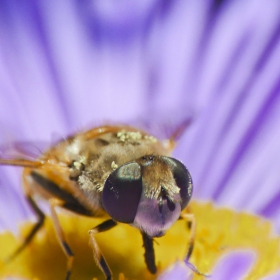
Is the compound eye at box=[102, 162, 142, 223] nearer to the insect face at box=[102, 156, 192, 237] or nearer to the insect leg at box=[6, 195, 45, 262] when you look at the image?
the insect face at box=[102, 156, 192, 237]

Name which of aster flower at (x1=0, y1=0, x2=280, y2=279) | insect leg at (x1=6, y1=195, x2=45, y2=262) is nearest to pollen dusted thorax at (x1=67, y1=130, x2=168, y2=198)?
insect leg at (x1=6, y1=195, x2=45, y2=262)

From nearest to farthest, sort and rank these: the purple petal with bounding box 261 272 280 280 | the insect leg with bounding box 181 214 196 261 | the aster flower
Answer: the insect leg with bounding box 181 214 196 261
the purple petal with bounding box 261 272 280 280
the aster flower

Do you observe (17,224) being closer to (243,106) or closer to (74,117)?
(74,117)

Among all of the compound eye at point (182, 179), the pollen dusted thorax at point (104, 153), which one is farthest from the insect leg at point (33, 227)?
the compound eye at point (182, 179)

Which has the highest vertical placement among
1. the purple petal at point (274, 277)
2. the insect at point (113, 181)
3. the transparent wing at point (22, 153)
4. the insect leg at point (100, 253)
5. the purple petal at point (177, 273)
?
the transparent wing at point (22, 153)

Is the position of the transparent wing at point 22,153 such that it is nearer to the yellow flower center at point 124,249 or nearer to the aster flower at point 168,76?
the yellow flower center at point 124,249

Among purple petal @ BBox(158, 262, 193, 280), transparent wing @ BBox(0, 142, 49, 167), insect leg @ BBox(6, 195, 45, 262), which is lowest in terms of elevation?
purple petal @ BBox(158, 262, 193, 280)

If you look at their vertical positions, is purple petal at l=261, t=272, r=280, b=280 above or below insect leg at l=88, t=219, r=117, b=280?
below

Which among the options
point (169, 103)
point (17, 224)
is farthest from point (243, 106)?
point (17, 224)
